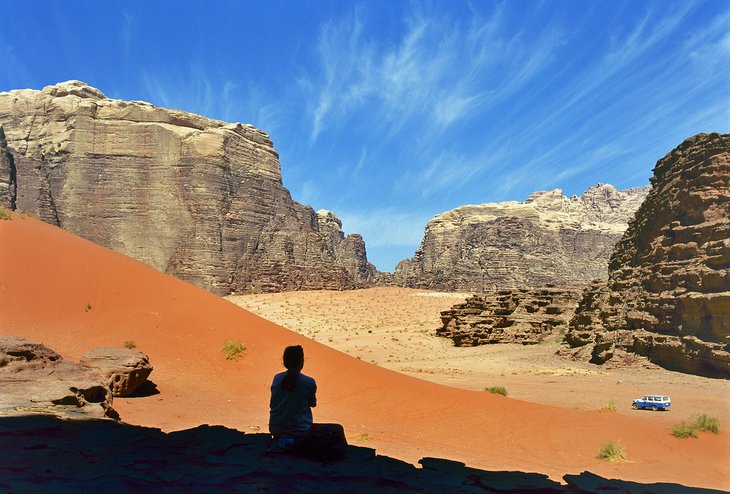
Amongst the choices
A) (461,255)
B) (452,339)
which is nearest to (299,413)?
(452,339)

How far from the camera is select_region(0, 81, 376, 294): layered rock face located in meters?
64.6

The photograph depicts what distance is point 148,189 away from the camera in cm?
6650

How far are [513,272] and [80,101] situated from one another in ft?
251

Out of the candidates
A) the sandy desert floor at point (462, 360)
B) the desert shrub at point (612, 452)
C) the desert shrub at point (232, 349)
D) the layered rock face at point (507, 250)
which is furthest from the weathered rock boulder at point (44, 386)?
the layered rock face at point (507, 250)

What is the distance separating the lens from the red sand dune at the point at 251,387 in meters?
8.35

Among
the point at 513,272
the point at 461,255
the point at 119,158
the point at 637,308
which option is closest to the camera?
the point at 637,308

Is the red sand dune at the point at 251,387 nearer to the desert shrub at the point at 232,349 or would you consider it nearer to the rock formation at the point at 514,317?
the desert shrub at the point at 232,349

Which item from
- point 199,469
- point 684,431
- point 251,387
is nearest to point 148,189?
point 251,387

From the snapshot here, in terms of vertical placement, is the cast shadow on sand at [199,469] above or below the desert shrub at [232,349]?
below

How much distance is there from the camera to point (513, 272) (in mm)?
95688

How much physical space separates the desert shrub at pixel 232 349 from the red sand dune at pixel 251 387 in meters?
0.19

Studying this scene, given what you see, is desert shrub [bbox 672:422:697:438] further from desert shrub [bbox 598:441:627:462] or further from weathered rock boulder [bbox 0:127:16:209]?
weathered rock boulder [bbox 0:127:16:209]

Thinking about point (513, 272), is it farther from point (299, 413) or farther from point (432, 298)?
point (299, 413)

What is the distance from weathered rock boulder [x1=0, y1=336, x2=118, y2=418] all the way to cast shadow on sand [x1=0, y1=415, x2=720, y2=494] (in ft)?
2.13
